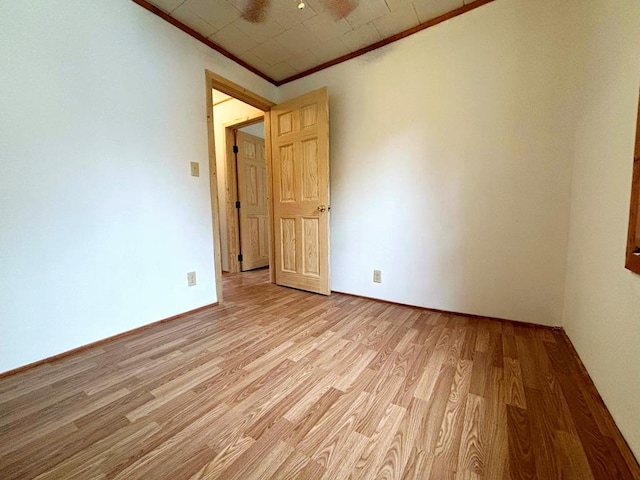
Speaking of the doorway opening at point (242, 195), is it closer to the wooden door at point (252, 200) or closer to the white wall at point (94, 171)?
the wooden door at point (252, 200)

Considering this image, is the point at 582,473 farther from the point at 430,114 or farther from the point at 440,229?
the point at 430,114

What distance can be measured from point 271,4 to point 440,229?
85.0 inches

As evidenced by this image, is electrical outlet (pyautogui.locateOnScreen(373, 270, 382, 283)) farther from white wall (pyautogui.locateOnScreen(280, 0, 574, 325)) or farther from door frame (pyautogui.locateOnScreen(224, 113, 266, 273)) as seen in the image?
door frame (pyautogui.locateOnScreen(224, 113, 266, 273))

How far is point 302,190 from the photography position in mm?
2729

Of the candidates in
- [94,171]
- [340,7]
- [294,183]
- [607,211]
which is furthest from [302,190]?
[607,211]

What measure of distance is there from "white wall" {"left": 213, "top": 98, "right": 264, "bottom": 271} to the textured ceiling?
2.77 feet

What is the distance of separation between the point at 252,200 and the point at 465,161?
2933 mm

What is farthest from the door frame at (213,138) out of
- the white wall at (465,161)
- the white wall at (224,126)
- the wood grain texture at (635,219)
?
the wood grain texture at (635,219)

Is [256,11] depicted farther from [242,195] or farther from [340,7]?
Result: [242,195]

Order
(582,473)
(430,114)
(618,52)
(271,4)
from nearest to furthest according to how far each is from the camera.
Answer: (582,473) → (618,52) → (271,4) → (430,114)

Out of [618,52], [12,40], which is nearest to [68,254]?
[12,40]

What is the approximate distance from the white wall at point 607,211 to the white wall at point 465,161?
15 cm

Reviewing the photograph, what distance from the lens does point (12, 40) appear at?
1.34 meters

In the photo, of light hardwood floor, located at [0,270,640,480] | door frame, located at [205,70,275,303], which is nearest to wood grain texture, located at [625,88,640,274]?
light hardwood floor, located at [0,270,640,480]
